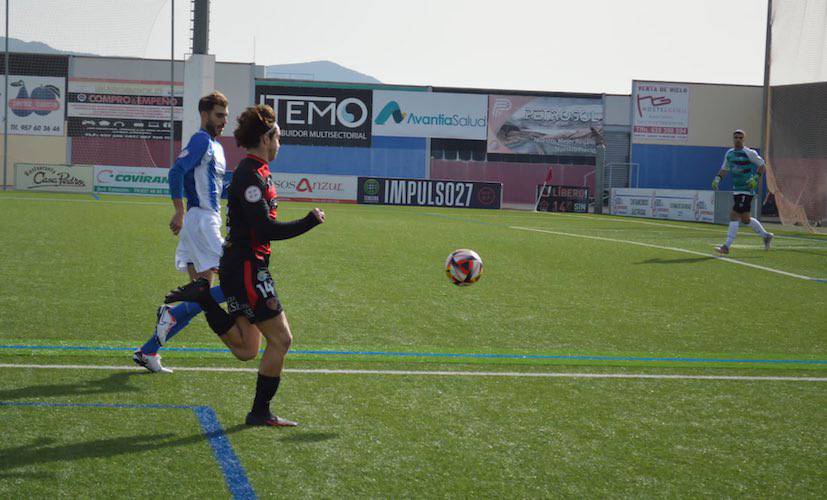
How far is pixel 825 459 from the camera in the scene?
466 centimetres

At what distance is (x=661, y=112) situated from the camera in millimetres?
52969

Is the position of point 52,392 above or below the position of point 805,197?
below

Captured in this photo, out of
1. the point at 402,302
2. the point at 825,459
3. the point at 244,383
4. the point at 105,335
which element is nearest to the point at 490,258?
the point at 402,302

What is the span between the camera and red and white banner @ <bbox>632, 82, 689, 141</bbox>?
52.6m

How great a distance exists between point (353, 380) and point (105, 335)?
2597 mm

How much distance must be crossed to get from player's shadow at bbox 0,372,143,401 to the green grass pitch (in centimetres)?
2

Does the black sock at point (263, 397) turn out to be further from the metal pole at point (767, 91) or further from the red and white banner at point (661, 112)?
the red and white banner at point (661, 112)

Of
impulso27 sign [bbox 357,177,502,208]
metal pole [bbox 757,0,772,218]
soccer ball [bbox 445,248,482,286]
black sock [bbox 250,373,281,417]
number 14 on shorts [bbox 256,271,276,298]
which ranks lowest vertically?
black sock [bbox 250,373,281,417]

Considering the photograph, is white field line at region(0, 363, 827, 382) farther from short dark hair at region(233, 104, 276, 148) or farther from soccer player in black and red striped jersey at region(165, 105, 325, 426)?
short dark hair at region(233, 104, 276, 148)

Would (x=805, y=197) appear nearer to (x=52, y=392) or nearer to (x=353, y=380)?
(x=353, y=380)

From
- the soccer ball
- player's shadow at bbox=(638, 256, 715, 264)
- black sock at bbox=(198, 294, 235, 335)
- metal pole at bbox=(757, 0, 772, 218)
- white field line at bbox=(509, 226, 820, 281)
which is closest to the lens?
black sock at bbox=(198, 294, 235, 335)

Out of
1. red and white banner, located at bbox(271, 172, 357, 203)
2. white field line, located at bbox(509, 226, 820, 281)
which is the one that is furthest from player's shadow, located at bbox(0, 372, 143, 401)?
red and white banner, located at bbox(271, 172, 357, 203)

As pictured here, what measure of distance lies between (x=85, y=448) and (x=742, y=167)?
14.3m

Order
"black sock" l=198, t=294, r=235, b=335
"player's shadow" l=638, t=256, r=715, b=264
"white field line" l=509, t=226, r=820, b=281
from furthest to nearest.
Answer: "player's shadow" l=638, t=256, r=715, b=264 < "white field line" l=509, t=226, r=820, b=281 < "black sock" l=198, t=294, r=235, b=335
